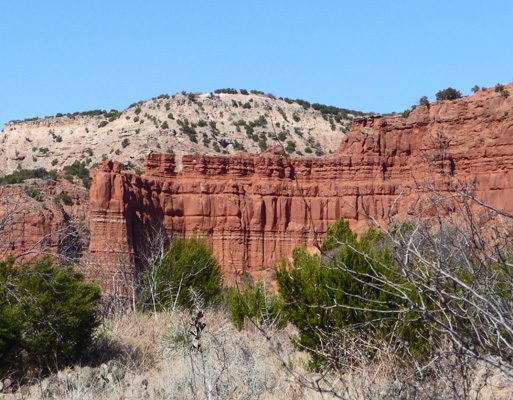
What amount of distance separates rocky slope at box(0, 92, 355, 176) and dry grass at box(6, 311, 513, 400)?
188 feet

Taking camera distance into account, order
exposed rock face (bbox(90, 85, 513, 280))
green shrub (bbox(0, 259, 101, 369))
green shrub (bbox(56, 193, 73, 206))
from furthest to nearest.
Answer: green shrub (bbox(56, 193, 73, 206))
exposed rock face (bbox(90, 85, 513, 280))
green shrub (bbox(0, 259, 101, 369))

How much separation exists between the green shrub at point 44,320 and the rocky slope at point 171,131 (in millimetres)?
56948

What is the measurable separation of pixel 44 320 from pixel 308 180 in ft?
140

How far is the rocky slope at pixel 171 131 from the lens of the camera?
8112 cm

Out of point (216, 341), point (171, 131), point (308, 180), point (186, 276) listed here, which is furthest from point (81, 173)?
point (216, 341)

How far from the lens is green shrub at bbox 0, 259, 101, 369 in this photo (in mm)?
12164

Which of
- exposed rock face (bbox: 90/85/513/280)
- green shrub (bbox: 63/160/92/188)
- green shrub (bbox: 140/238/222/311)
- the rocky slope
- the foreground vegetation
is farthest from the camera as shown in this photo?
the rocky slope

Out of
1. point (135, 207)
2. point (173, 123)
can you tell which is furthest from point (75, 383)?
point (173, 123)

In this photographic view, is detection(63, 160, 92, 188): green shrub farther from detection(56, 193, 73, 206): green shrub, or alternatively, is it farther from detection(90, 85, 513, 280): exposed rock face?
detection(90, 85, 513, 280): exposed rock face

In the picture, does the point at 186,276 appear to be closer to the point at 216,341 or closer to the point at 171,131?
the point at 216,341

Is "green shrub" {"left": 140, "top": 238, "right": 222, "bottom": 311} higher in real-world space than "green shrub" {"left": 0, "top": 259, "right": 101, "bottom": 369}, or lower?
lower

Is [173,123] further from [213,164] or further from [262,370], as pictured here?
[262,370]

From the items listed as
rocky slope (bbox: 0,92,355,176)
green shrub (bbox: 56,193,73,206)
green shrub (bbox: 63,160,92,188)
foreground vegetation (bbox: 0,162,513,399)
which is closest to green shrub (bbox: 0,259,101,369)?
foreground vegetation (bbox: 0,162,513,399)

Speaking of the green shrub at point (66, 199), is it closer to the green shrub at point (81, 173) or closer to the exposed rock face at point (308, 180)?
the exposed rock face at point (308, 180)
